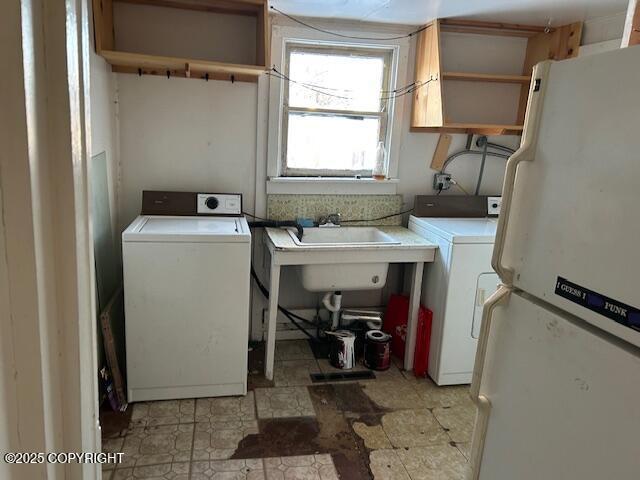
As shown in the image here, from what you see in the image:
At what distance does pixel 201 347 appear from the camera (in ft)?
7.91

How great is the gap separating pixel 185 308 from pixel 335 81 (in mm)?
1659

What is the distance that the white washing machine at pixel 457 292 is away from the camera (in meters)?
2.58

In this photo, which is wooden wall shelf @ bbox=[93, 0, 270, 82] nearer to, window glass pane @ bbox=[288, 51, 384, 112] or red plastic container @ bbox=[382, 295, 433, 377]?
window glass pane @ bbox=[288, 51, 384, 112]

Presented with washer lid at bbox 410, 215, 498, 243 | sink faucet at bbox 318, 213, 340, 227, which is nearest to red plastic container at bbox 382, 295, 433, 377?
washer lid at bbox 410, 215, 498, 243

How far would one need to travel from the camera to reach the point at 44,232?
53 centimetres

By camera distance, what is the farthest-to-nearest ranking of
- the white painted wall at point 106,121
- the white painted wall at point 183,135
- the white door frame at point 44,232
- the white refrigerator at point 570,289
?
1. the white painted wall at point 183,135
2. the white painted wall at point 106,121
3. the white refrigerator at point 570,289
4. the white door frame at point 44,232

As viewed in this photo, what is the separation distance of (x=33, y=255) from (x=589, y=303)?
1.07 metres

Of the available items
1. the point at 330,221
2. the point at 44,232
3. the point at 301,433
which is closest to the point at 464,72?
the point at 330,221

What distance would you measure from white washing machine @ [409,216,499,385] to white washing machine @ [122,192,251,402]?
1.10 metres

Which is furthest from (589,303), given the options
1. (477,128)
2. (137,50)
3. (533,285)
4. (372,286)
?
A: (137,50)

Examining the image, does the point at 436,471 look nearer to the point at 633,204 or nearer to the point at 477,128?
the point at 633,204

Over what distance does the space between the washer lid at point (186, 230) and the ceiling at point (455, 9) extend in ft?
3.98

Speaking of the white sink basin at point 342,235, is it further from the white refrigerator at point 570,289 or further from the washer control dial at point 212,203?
the white refrigerator at point 570,289

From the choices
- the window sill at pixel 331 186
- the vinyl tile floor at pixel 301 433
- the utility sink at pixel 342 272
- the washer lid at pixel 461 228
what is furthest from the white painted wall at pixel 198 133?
the vinyl tile floor at pixel 301 433
